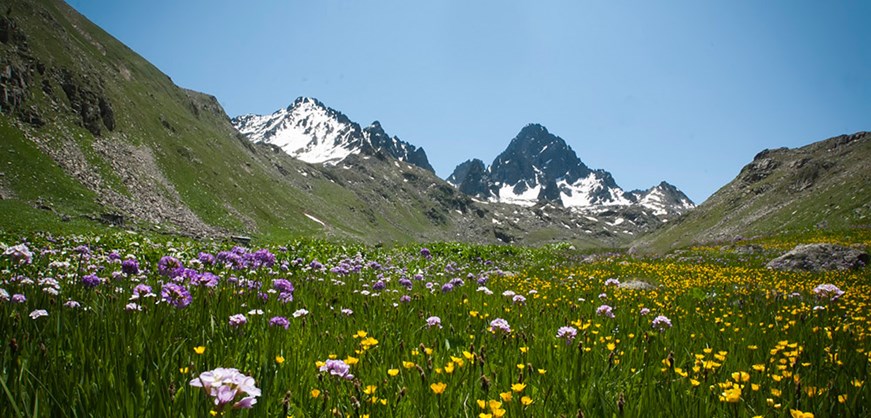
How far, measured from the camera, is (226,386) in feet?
5.79

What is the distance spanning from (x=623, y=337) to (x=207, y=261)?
6.07 meters

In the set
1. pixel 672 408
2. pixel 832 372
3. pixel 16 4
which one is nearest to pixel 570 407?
pixel 672 408

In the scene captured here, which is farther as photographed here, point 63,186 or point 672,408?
point 63,186

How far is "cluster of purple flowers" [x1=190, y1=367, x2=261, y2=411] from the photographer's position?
1725 mm

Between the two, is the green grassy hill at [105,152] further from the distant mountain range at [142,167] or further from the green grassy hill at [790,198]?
the green grassy hill at [790,198]

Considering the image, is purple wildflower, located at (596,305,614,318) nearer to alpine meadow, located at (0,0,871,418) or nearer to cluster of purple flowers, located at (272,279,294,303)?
alpine meadow, located at (0,0,871,418)

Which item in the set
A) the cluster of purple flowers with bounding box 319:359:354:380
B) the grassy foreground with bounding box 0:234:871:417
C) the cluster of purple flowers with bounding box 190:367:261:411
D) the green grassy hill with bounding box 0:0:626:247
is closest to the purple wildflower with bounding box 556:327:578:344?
the grassy foreground with bounding box 0:234:871:417

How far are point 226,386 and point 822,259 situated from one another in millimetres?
22143

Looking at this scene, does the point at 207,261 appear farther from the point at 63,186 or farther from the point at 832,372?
the point at 63,186

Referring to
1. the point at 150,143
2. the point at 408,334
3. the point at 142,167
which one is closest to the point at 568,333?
the point at 408,334

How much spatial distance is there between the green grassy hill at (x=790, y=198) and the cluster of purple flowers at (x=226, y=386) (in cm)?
6439

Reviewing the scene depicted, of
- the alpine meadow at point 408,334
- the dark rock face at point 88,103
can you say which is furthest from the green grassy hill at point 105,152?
the alpine meadow at point 408,334

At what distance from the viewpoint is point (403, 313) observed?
5594 mm

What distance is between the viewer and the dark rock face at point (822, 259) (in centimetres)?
1590
